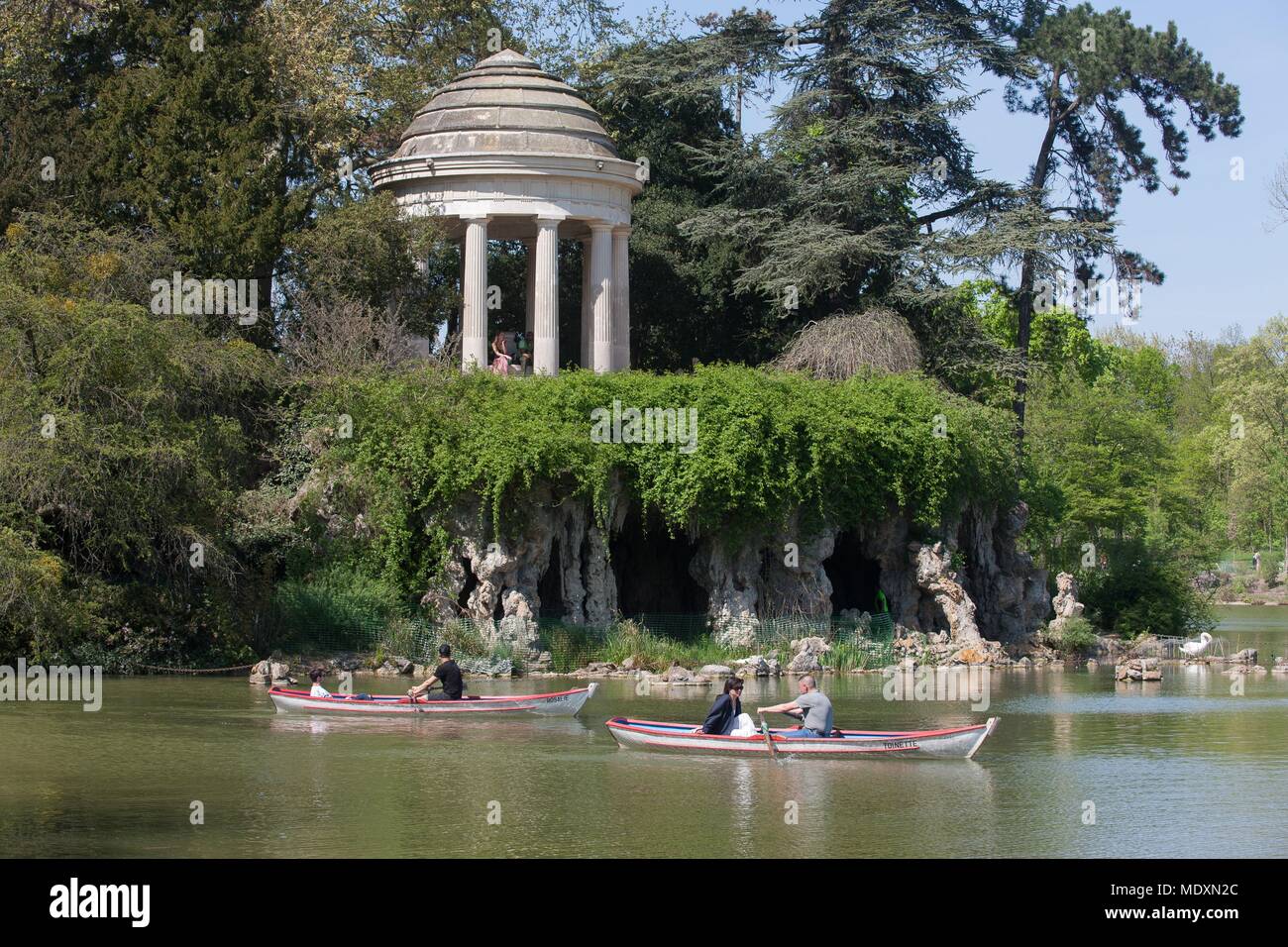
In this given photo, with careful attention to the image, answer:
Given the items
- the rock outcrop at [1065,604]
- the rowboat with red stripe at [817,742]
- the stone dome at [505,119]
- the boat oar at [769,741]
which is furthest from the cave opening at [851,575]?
the boat oar at [769,741]

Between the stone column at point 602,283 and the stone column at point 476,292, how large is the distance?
312cm

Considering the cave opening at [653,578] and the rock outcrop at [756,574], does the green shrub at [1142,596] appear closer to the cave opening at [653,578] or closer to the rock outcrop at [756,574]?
the rock outcrop at [756,574]

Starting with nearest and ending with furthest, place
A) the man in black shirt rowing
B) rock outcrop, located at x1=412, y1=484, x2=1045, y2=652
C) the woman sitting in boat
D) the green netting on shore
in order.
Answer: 1. the woman sitting in boat
2. the man in black shirt rowing
3. the green netting on shore
4. rock outcrop, located at x1=412, y1=484, x2=1045, y2=652

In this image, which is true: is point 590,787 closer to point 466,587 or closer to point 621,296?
point 466,587

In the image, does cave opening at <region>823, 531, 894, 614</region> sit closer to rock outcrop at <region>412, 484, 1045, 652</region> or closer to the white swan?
rock outcrop at <region>412, 484, 1045, 652</region>

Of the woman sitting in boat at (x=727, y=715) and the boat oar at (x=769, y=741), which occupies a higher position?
the woman sitting in boat at (x=727, y=715)

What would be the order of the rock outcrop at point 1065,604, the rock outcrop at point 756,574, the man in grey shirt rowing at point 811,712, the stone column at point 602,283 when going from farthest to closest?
the stone column at point 602,283 < the rock outcrop at point 1065,604 < the rock outcrop at point 756,574 < the man in grey shirt rowing at point 811,712

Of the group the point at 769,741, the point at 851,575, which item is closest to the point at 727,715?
the point at 769,741

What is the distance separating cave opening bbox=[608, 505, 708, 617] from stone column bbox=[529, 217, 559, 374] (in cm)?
515

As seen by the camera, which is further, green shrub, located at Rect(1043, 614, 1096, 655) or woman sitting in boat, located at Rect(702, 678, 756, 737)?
green shrub, located at Rect(1043, 614, 1096, 655)

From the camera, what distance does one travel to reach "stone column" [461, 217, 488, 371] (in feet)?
154

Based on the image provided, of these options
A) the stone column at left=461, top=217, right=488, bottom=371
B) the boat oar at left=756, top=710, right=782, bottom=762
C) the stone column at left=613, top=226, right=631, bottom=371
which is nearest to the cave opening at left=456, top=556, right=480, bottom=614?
the stone column at left=461, top=217, right=488, bottom=371

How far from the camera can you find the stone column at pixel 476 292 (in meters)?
47.0

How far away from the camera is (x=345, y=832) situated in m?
20.0
